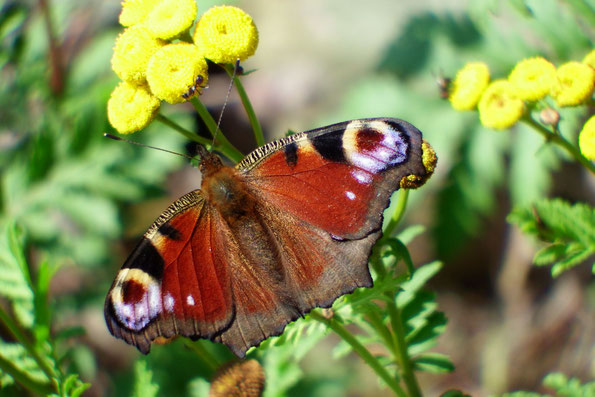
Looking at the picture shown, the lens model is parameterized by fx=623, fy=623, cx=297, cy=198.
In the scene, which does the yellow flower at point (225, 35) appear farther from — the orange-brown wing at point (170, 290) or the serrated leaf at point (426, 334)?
the serrated leaf at point (426, 334)

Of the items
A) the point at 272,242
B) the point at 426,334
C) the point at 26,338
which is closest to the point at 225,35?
the point at 272,242

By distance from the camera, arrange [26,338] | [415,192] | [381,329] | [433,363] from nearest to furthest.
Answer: [381,329], [433,363], [26,338], [415,192]

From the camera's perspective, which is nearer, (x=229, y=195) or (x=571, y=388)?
(x=229, y=195)

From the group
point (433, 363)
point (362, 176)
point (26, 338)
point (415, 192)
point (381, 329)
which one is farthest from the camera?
point (415, 192)

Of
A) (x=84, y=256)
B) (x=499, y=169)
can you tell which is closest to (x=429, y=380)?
(x=499, y=169)

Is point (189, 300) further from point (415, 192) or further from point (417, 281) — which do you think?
point (415, 192)

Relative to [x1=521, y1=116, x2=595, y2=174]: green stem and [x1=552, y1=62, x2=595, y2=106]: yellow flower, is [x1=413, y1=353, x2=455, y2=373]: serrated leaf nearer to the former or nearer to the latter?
[x1=521, y1=116, x2=595, y2=174]: green stem

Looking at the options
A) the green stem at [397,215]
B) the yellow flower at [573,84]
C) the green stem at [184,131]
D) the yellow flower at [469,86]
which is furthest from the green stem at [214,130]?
the yellow flower at [573,84]
